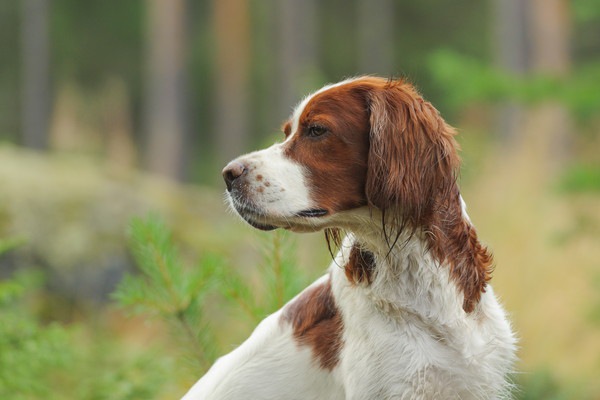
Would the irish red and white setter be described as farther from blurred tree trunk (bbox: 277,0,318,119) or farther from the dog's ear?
blurred tree trunk (bbox: 277,0,318,119)

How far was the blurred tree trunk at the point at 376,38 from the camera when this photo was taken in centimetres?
2825

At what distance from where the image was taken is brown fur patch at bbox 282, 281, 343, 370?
114 inches

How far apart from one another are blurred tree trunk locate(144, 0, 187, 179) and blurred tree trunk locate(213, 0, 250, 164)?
2.17 meters

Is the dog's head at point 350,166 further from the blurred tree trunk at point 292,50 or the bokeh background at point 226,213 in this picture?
the blurred tree trunk at point 292,50

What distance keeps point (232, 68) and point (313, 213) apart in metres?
21.2

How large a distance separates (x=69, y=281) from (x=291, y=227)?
19.2 feet

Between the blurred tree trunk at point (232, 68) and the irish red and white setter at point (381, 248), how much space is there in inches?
815

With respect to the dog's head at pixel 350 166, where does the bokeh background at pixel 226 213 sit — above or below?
below

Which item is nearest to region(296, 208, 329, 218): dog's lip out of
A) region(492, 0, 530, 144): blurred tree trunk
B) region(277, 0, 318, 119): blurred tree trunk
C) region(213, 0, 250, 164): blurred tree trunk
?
region(492, 0, 530, 144): blurred tree trunk

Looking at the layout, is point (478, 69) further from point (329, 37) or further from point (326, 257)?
point (329, 37)

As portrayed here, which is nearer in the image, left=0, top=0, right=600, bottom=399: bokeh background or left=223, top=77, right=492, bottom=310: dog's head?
left=223, top=77, right=492, bottom=310: dog's head

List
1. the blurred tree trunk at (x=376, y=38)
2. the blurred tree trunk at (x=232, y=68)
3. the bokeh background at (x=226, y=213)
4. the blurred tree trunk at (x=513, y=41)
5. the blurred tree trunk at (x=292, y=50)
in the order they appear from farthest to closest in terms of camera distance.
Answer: the blurred tree trunk at (x=376, y=38) → the blurred tree trunk at (x=232, y=68) → the blurred tree trunk at (x=292, y=50) → the blurred tree trunk at (x=513, y=41) → the bokeh background at (x=226, y=213)

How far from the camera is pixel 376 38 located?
28219 millimetres

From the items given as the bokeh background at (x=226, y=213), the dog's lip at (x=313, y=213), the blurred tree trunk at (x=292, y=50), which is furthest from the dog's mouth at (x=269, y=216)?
the blurred tree trunk at (x=292, y=50)
